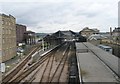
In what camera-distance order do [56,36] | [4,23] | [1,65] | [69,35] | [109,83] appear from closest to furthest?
[109,83]
[1,65]
[4,23]
[56,36]
[69,35]

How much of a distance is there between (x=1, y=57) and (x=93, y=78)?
21629 millimetres

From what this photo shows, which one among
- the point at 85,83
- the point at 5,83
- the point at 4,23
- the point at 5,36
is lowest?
the point at 5,83

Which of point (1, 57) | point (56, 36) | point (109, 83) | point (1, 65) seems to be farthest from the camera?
point (56, 36)

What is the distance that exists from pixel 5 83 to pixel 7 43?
56.4ft

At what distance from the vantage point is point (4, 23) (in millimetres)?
32938

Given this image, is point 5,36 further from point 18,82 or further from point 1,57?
point 18,82

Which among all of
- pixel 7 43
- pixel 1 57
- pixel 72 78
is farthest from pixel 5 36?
pixel 72 78

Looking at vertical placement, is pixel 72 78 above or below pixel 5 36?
below

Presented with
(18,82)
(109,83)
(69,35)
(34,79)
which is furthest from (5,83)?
(69,35)

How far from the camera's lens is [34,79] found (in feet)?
64.1

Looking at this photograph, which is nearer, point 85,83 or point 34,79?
point 85,83

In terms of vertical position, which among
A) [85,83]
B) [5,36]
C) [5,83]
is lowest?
[5,83]

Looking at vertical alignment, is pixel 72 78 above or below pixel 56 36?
below

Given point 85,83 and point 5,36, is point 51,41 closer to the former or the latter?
point 5,36
